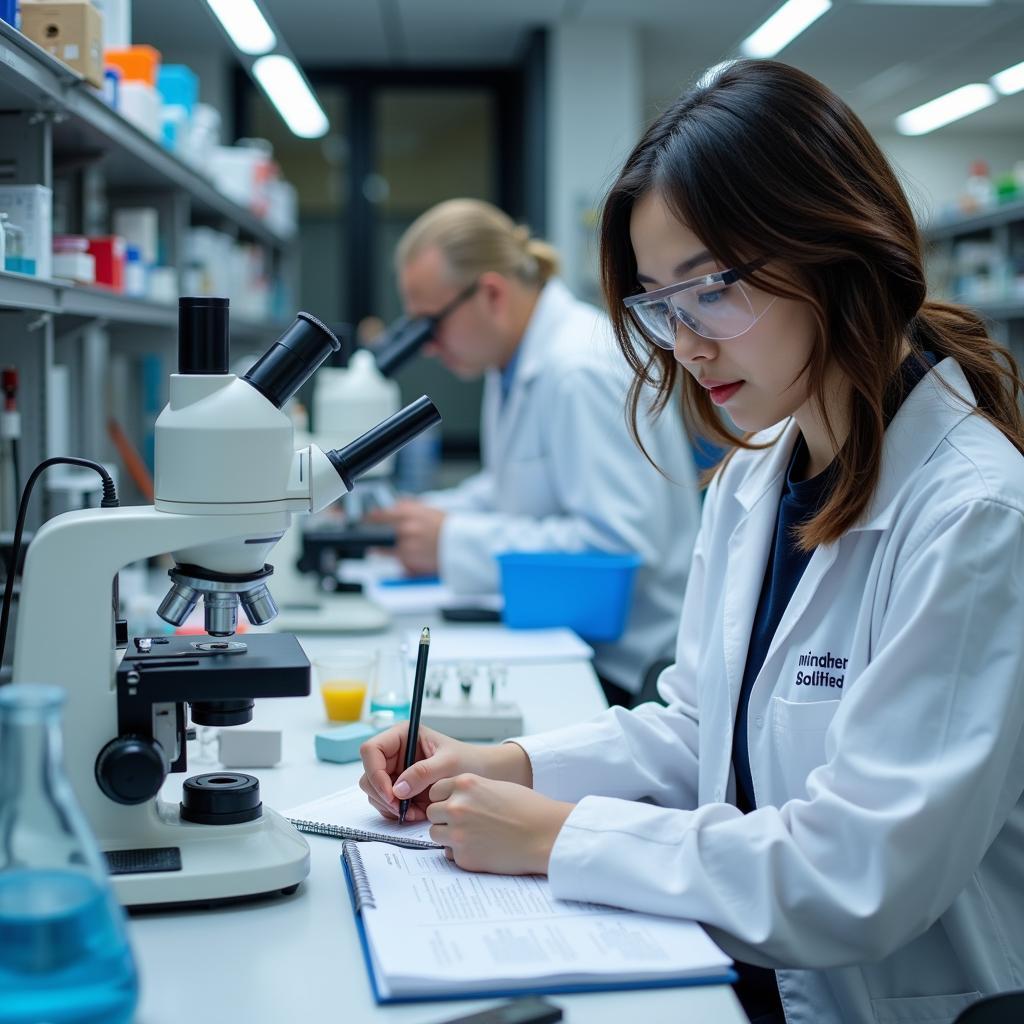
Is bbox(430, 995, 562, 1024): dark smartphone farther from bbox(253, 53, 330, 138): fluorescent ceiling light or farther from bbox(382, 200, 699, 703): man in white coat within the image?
bbox(253, 53, 330, 138): fluorescent ceiling light

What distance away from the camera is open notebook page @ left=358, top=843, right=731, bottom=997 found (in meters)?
0.85

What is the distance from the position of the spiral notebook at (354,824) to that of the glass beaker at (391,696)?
0.27m

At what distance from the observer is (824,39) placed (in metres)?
5.35

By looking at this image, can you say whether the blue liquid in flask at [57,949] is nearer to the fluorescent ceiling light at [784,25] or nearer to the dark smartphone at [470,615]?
the dark smartphone at [470,615]

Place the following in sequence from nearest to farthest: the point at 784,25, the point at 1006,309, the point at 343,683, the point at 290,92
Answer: the point at 343,683
the point at 290,92
the point at 784,25
the point at 1006,309

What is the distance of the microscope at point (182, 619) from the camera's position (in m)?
0.98

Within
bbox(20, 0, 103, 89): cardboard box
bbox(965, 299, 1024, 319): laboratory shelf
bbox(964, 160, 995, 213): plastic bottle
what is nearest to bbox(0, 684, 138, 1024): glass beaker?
bbox(20, 0, 103, 89): cardboard box

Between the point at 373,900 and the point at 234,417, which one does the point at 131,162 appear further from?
the point at 373,900

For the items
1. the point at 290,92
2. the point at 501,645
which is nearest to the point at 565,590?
the point at 501,645

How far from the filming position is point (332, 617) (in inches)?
92.3

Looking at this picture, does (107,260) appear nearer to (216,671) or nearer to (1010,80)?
(216,671)

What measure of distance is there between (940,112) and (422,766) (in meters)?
6.35

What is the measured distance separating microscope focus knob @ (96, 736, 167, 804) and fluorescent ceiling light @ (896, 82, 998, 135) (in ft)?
20.0

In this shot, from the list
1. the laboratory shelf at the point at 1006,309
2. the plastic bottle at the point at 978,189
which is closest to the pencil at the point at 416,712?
the laboratory shelf at the point at 1006,309
